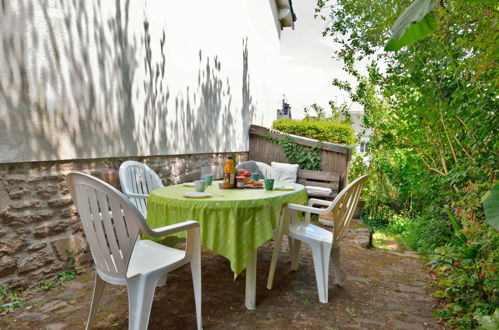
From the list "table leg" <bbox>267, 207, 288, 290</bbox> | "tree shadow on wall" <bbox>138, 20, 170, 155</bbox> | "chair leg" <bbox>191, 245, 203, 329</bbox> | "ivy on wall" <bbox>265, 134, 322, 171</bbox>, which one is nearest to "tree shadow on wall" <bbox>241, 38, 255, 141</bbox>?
"ivy on wall" <bbox>265, 134, 322, 171</bbox>

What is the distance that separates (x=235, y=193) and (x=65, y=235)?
161 centimetres

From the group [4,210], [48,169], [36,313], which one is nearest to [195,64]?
[48,169]

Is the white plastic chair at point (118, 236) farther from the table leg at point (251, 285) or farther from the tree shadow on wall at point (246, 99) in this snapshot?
the tree shadow on wall at point (246, 99)

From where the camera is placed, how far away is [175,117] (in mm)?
4289

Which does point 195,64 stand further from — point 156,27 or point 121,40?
point 121,40

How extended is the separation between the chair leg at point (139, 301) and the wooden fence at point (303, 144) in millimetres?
4433

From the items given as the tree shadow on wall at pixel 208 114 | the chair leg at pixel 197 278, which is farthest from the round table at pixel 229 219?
the tree shadow on wall at pixel 208 114

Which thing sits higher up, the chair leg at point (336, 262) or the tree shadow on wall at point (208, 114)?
the tree shadow on wall at point (208, 114)

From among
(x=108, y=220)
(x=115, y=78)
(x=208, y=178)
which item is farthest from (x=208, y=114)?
(x=108, y=220)

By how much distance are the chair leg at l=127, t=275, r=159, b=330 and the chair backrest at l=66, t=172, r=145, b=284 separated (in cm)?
8

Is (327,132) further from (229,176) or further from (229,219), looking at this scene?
(229,219)

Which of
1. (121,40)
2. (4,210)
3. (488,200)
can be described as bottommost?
(4,210)

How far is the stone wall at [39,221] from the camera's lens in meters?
2.41

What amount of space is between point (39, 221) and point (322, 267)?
237cm
